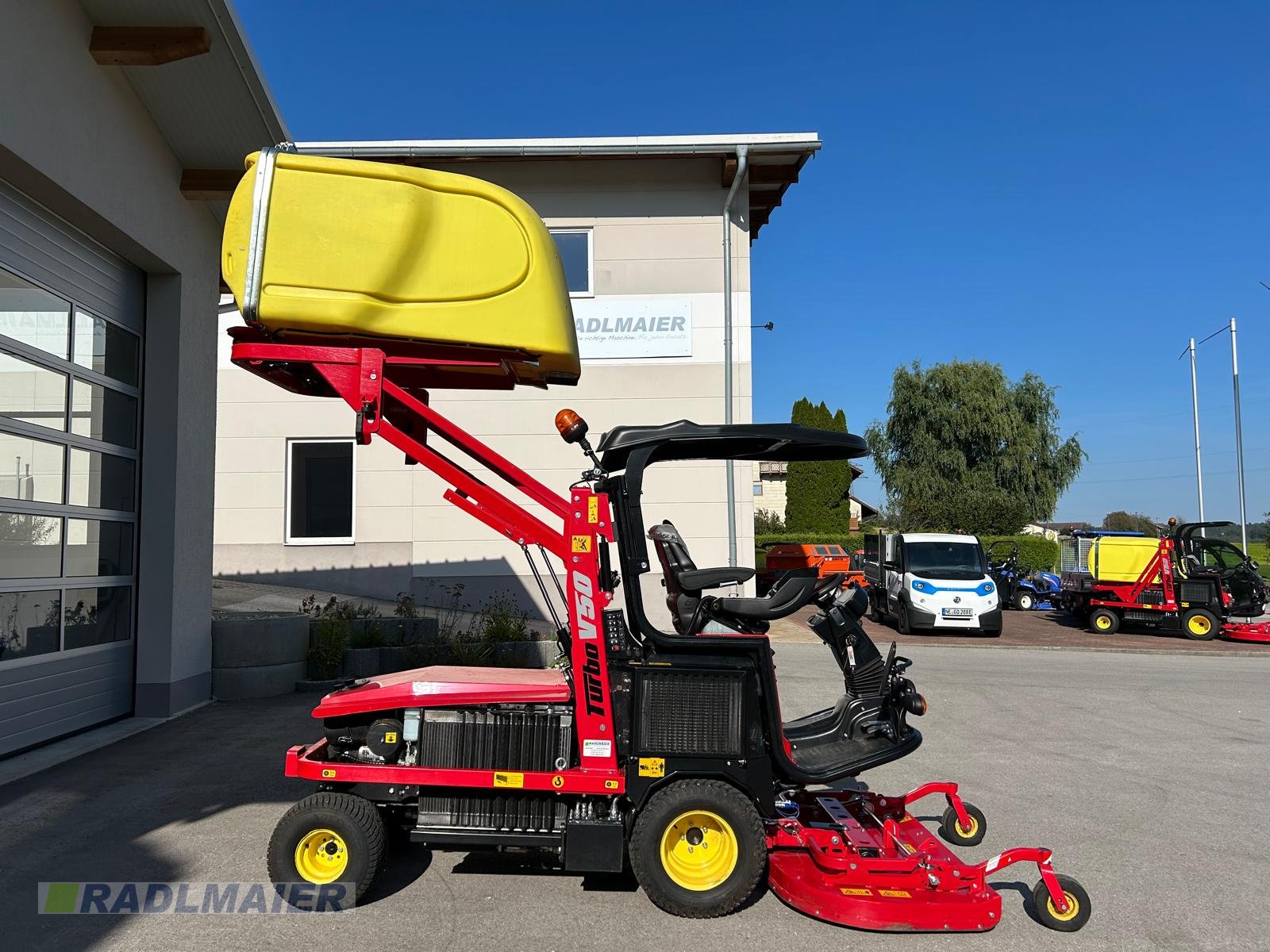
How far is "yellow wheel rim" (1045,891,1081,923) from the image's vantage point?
13.0 ft

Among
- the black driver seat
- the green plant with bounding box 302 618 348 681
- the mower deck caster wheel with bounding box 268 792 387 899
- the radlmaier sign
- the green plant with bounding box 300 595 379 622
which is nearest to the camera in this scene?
the mower deck caster wheel with bounding box 268 792 387 899

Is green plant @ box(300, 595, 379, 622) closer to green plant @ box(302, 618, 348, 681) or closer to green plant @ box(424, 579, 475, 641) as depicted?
green plant @ box(302, 618, 348, 681)

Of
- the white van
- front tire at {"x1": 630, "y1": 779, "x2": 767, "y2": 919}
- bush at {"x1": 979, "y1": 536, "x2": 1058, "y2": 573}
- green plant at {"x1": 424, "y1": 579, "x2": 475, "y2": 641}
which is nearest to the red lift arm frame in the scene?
front tire at {"x1": 630, "y1": 779, "x2": 767, "y2": 919}

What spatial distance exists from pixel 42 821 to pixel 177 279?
5017 millimetres

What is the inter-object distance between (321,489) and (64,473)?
8359 millimetres

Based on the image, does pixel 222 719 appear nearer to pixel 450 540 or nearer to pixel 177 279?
pixel 177 279

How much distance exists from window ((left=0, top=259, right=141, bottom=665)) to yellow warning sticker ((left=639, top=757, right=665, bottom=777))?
4.85 metres

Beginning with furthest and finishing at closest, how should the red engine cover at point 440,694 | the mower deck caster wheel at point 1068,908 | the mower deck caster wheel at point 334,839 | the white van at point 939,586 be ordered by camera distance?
the white van at point 939,586 < the red engine cover at point 440,694 < the mower deck caster wheel at point 334,839 < the mower deck caster wheel at point 1068,908

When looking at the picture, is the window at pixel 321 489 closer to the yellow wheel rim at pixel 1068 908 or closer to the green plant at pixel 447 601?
the green plant at pixel 447 601

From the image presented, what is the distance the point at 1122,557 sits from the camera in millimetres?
17422

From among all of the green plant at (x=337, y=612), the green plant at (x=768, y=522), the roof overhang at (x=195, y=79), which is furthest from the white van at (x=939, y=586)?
the green plant at (x=768, y=522)

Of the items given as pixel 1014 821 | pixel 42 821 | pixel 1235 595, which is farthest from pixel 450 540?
pixel 1235 595

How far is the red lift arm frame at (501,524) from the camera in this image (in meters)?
4.09

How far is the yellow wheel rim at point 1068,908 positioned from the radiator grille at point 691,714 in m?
1.49
